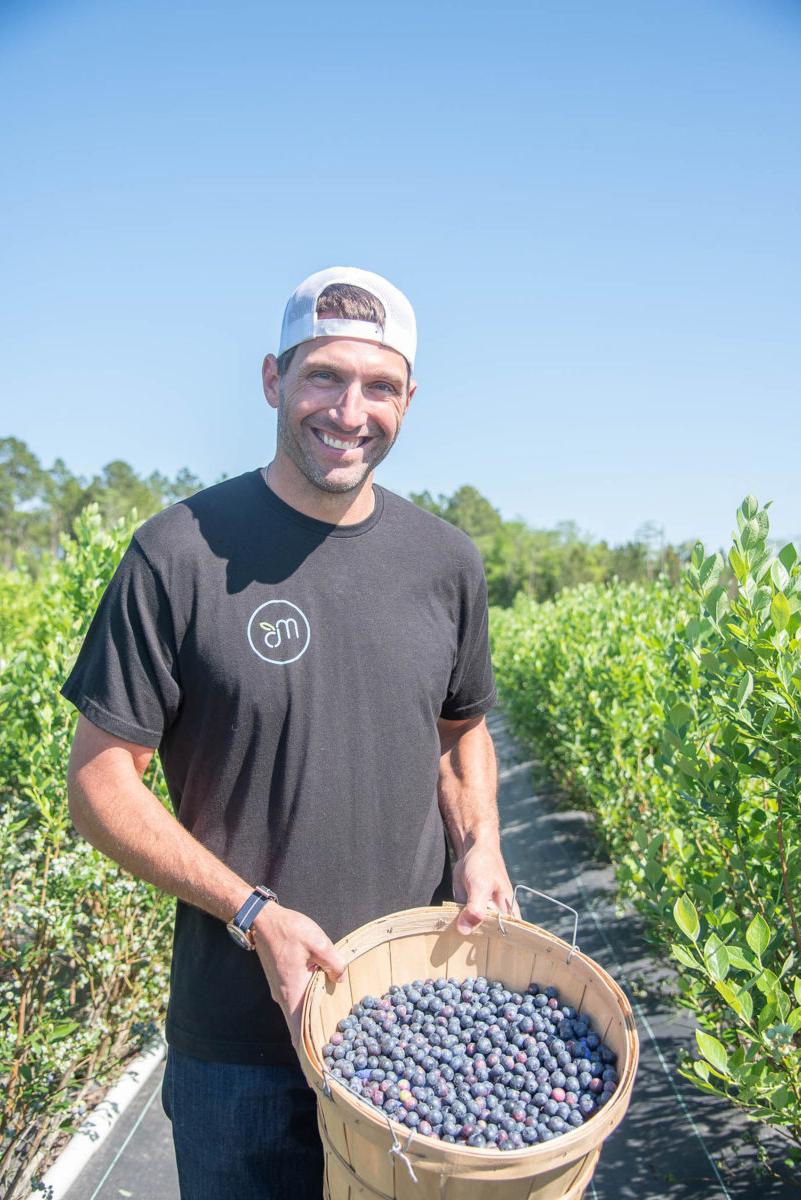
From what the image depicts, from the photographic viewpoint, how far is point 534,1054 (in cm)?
162

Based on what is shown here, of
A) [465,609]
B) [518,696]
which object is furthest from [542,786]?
[465,609]

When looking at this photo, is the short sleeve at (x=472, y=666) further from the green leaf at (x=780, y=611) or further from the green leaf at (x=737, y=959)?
the green leaf at (x=737, y=959)

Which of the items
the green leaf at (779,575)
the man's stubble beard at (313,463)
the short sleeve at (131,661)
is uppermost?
the man's stubble beard at (313,463)

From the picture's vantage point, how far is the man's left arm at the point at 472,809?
2.00 meters

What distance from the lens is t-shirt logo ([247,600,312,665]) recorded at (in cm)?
185

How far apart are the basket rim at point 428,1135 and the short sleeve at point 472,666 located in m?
0.57

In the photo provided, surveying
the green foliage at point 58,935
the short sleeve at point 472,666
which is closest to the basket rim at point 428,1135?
the short sleeve at point 472,666

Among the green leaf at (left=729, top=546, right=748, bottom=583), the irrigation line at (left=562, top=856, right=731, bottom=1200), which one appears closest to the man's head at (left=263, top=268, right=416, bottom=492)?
the green leaf at (left=729, top=546, right=748, bottom=583)

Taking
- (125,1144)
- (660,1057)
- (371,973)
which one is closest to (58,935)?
(125,1144)

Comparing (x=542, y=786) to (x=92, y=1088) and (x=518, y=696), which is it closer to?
(x=518, y=696)

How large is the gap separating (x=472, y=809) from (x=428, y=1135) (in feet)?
3.07

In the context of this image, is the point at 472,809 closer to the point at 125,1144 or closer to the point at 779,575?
the point at 779,575

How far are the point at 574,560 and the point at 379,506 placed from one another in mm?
46746

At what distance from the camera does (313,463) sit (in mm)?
1936
